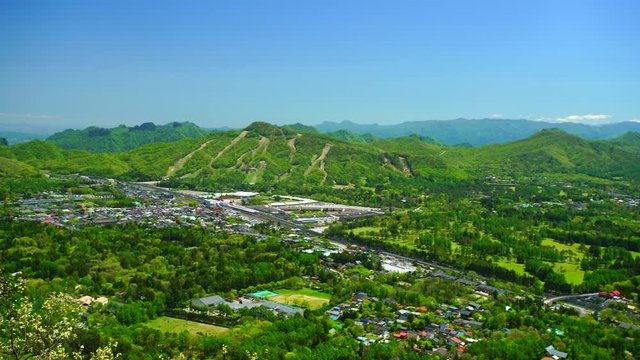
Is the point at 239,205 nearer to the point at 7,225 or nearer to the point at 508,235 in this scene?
the point at 7,225

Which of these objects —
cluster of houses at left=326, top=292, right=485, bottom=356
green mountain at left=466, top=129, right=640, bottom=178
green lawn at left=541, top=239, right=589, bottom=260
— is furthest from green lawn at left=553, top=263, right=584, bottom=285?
green mountain at left=466, top=129, right=640, bottom=178

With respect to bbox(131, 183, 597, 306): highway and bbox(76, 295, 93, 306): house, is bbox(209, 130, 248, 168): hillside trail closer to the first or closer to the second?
bbox(131, 183, 597, 306): highway

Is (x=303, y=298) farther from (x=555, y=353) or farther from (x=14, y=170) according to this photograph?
(x=14, y=170)

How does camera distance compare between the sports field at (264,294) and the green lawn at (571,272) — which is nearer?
the sports field at (264,294)

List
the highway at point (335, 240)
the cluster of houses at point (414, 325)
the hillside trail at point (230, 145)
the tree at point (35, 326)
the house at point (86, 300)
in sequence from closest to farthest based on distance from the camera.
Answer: the tree at point (35, 326) → the cluster of houses at point (414, 325) → the house at point (86, 300) → the highway at point (335, 240) → the hillside trail at point (230, 145)

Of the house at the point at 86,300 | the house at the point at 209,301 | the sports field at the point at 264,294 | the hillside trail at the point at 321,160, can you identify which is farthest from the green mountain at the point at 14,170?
the sports field at the point at 264,294

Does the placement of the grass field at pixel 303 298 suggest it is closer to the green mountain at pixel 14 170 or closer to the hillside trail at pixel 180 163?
the green mountain at pixel 14 170

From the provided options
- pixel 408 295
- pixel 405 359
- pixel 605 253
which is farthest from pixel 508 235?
pixel 405 359
